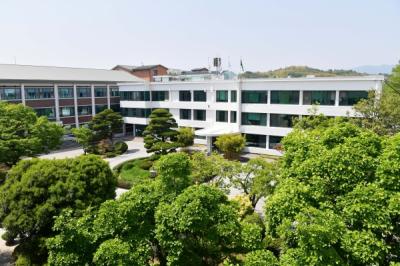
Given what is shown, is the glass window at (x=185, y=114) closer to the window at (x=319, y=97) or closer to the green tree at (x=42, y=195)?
the window at (x=319, y=97)

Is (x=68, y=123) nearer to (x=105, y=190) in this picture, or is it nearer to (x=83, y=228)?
(x=105, y=190)

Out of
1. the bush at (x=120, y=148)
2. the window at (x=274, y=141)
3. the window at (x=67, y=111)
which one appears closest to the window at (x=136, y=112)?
the window at (x=67, y=111)

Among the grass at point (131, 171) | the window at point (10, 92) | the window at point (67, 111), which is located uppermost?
the window at point (10, 92)

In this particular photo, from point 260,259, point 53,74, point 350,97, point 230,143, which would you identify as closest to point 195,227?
point 260,259

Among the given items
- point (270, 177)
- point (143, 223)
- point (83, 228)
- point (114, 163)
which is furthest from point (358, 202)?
point (114, 163)

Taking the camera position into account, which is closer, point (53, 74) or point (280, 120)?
point (280, 120)

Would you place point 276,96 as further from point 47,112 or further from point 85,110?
point 47,112
